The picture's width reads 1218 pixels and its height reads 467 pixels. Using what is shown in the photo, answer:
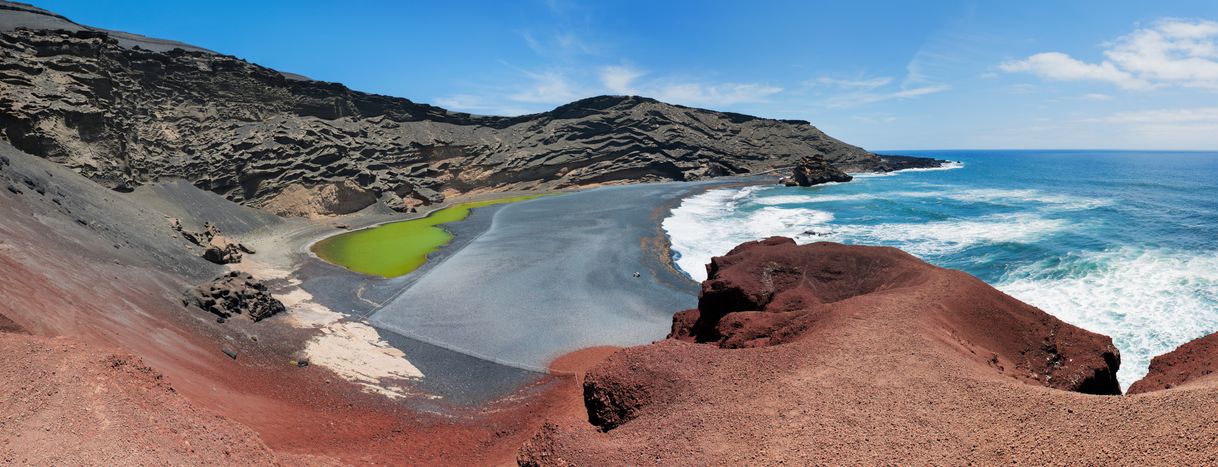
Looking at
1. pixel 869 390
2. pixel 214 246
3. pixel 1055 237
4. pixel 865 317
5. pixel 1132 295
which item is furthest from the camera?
pixel 1055 237

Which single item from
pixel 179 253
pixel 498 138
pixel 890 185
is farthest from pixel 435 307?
pixel 890 185

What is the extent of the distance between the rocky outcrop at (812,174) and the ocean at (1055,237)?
11204 millimetres

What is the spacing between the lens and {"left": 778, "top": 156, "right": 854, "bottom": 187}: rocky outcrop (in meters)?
65.1

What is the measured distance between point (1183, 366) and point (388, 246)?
3061 cm

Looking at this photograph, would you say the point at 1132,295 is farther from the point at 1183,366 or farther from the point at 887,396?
the point at 887,396

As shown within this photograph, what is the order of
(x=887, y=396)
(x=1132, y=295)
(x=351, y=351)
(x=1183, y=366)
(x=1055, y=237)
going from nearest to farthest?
(x=887, y=396) → (x=1183, y=366) → (x=351, y=351) → (x=1132, y=295) → (x=1055, y=237)

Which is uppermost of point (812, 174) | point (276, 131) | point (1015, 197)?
point (276, 131)

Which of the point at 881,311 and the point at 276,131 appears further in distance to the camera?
the point at 276,131

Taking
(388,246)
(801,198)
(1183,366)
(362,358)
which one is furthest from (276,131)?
(1183,366)

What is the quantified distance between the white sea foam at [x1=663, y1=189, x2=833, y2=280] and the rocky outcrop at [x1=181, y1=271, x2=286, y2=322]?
1509 centimetres

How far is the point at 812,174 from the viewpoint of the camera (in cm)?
6625

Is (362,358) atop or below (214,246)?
below

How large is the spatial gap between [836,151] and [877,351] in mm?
98454

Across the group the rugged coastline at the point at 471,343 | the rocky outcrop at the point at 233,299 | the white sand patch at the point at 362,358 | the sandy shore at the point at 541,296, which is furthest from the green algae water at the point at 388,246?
the white sand patch at the point at 362,358
